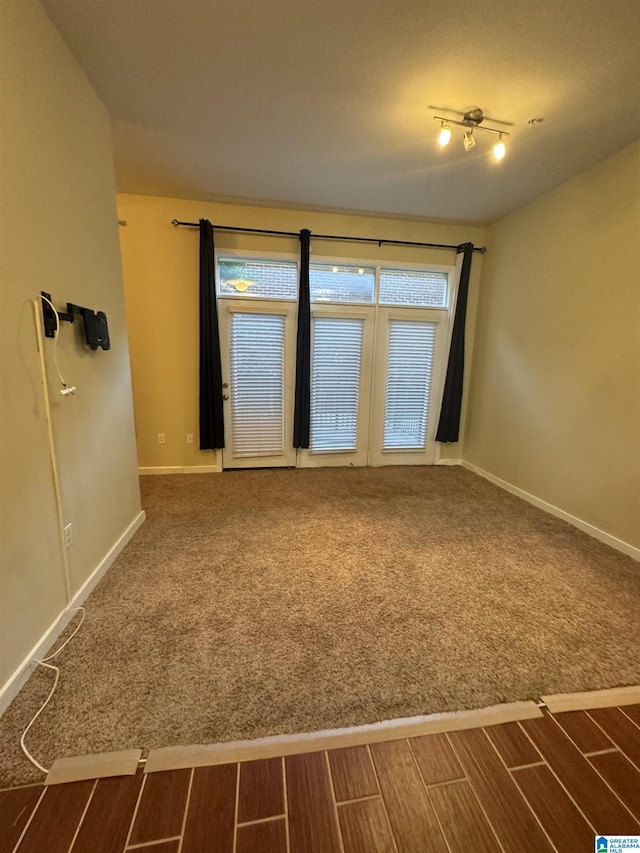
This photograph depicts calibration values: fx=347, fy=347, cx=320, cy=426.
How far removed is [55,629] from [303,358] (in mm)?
2937

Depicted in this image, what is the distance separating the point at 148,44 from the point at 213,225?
176 cm

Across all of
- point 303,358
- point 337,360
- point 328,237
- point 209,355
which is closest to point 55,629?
point 209,355

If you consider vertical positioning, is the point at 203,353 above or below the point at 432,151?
below

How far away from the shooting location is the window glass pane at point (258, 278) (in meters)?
3.65

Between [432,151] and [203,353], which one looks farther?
[203,353]

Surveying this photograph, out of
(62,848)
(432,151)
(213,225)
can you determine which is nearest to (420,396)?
(432,151)

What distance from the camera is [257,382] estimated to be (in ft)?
12.7

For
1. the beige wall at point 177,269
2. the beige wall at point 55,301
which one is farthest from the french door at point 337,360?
→ the beige wall at point 55,301

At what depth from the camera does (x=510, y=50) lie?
1.71 m

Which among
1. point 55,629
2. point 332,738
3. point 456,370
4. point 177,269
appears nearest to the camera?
point 332,738

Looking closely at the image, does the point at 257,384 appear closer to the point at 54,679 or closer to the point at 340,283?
the point at 340,283

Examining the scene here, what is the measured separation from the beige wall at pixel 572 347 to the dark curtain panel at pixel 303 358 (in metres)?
2.05

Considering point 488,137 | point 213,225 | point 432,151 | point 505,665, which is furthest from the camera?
point 213,225

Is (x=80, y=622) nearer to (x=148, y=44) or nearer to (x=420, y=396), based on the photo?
(x=148, y=44)
